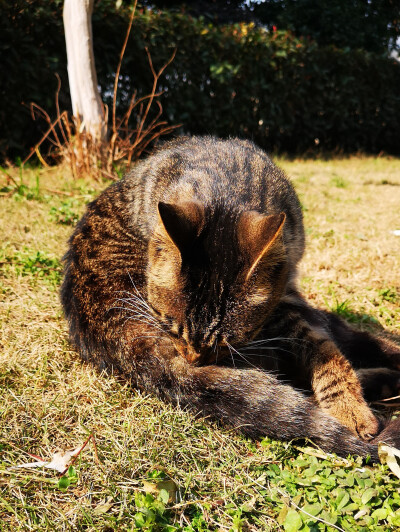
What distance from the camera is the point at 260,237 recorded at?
187cm

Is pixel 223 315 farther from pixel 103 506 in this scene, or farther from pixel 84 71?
pixel 84 71

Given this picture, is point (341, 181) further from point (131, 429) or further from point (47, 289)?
point (131, 429)

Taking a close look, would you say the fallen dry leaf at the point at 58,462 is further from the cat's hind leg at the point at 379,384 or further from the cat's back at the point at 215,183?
the cat's hind leg at the point at 379,384

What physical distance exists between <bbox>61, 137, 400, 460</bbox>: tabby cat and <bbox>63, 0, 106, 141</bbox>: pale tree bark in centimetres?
324

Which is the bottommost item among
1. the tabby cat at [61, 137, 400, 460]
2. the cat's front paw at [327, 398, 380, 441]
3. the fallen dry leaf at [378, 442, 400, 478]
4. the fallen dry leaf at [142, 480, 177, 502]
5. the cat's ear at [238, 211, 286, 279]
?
the fallen dry leaf at [142, 480, 177, 502]

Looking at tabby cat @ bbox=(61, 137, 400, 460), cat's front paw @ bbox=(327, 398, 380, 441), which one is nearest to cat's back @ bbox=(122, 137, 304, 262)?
tabby cat @ bbox=(61, 137, 400, 460)

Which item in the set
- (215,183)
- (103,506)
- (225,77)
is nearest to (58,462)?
(103,506)

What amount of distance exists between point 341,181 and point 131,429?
21.3ft

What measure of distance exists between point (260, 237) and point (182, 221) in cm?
36

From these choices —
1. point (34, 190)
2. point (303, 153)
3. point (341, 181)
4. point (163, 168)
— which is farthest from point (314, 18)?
point (163, 168)

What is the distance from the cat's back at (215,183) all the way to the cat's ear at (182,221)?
0.16 metres

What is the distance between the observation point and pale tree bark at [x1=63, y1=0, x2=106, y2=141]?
532 centimetres

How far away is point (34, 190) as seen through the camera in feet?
16.9

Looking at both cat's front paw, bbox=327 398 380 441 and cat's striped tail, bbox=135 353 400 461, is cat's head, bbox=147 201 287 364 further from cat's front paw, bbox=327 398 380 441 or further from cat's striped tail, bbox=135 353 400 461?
cat's front paw, bbox=327 398 380 441
